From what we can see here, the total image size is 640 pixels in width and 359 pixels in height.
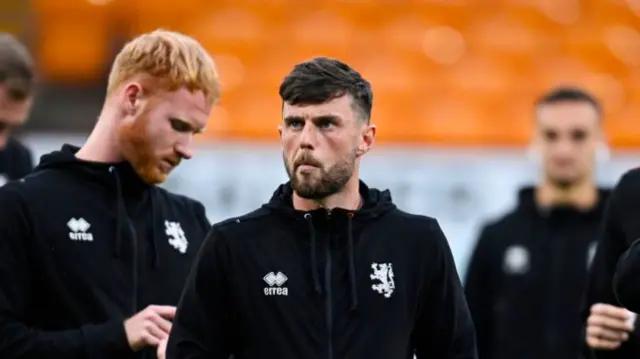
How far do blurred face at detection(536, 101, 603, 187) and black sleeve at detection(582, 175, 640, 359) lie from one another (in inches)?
72.8

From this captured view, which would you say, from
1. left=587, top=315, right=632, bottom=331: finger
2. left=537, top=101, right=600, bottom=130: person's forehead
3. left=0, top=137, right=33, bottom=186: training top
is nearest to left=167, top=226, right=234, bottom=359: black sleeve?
left=587, top=315, right=632, bottom=331: finger

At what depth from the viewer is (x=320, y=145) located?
367cm

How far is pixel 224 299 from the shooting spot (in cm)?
369

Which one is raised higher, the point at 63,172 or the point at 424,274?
the point at 63,172

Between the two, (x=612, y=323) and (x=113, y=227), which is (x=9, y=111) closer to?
(x=113, y=227)

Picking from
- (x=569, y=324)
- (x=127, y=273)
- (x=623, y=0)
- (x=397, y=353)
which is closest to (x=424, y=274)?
(x=397, y=353)

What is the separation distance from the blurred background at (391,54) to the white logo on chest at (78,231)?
3.79 metres

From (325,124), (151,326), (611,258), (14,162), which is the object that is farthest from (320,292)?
(14,162)

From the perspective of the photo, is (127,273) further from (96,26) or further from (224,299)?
(96,26)

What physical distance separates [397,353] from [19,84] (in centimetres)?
197

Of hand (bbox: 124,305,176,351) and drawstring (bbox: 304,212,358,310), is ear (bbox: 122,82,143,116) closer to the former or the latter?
hand (bbox: 124,305,176,351)

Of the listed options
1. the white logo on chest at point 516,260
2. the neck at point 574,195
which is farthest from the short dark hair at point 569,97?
the white logo on chest at point 516,260

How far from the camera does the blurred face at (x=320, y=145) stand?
3664 millimetres

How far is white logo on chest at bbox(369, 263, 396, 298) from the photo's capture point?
3715mm
